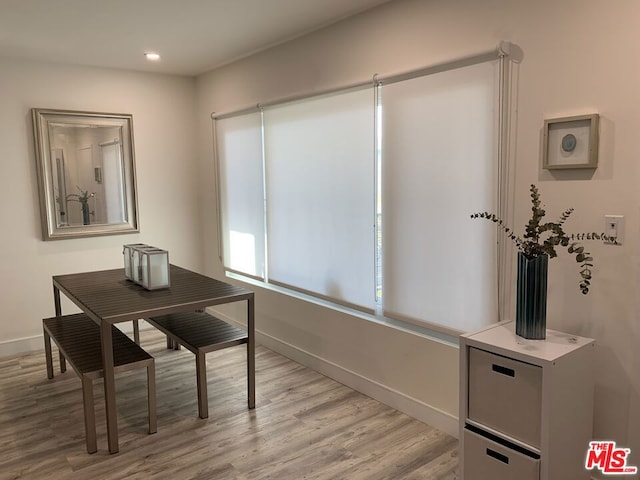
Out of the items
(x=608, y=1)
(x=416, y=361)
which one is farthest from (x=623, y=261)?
(x=416, y=361)

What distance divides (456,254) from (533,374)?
836 mm

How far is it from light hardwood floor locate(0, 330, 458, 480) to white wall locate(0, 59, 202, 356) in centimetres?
77

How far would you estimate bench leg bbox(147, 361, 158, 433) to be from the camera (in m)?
2.68

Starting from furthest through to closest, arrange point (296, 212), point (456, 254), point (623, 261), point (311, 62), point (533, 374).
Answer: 1. point (296, 212)
2. point (311, 62)
3. point (456, 254)
4. point (623, 261)
5. point (533, 374)

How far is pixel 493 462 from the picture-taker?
1.96 m

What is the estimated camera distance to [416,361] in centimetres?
279

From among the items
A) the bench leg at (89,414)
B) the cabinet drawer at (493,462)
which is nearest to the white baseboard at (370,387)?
the cabinet drawer at (493,462)

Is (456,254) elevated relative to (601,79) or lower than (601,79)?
lower

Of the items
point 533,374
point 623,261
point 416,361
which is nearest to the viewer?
point 533,374

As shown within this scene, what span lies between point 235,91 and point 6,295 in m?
2.46

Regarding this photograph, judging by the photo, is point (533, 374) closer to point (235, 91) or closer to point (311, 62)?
point (311, 62)

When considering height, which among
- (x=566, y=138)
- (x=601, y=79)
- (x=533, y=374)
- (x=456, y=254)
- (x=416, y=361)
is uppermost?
(x=601, y=79)

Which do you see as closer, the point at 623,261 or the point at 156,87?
the point at 623,261

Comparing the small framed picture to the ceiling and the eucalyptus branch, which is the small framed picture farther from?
the ceiling
